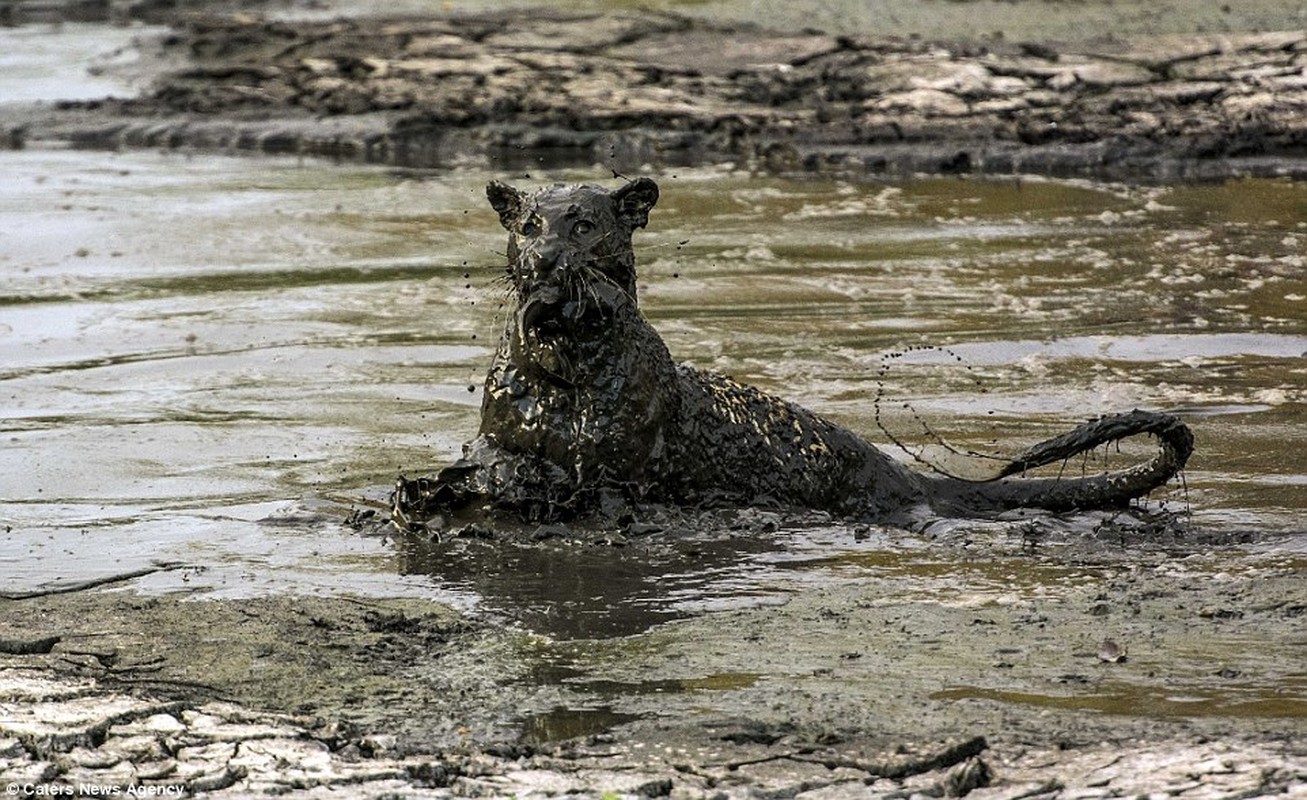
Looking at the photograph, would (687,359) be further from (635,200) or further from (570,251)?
(570,251)

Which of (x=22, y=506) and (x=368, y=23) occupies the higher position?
(x=368, y=23)

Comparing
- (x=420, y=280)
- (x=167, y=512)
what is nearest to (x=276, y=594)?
(x=167, y=512)

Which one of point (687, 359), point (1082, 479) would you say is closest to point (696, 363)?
point (687, 359)

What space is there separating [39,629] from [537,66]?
13666mm

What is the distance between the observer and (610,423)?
295 inches

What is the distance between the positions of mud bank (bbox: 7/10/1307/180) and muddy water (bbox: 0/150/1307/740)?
87 cm

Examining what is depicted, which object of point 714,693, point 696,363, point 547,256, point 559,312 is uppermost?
point 547,256

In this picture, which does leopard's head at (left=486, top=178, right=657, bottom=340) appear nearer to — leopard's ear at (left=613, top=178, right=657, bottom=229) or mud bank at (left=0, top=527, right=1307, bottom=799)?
leopard's ear at (left=613, top=178, right=657, bottom=229)

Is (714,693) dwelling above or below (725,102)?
below

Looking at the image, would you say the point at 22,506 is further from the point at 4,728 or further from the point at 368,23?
the point at 368,23

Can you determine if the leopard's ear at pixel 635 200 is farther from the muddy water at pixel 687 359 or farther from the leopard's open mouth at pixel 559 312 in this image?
the muddy water at pixel 687 359

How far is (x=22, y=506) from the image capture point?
8.19 m

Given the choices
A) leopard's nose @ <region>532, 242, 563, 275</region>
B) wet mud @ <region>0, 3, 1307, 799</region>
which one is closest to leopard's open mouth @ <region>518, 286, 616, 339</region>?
leopard's nose @ <region>532, 242, 563, 275</region>

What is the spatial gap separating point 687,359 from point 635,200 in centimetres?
329
